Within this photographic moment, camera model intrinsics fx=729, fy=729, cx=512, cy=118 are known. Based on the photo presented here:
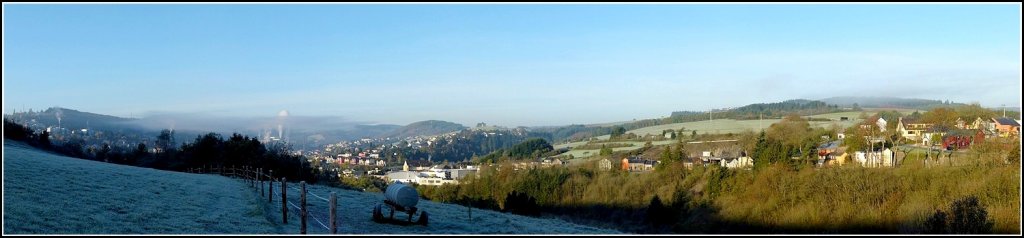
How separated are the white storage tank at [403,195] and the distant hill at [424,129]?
9871cm

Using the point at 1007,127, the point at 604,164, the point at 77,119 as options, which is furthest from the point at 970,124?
the point at 77,119

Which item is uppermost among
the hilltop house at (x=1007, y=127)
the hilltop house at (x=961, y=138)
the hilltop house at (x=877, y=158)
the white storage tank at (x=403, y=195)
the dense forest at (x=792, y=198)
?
the hilltop house at (x=1007, y=127)

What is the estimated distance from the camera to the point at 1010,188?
33.3 metres

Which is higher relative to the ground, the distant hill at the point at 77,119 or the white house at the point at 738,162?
the distant hill at the point at 77,119

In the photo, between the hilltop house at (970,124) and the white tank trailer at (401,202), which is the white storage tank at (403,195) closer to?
the white tank trailer at (401,202)

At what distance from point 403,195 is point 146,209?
571 centimetres

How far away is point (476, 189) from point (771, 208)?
3035 cm

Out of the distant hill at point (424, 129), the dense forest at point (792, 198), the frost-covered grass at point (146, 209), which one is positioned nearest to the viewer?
the frost-covered grass at point (146, 209)

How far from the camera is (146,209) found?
16375 mm

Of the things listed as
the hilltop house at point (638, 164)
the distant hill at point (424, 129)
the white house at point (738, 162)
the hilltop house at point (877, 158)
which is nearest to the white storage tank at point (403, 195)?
the hilltop house at point (877, 158)

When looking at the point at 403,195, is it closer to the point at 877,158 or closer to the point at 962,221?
the point at 962,221

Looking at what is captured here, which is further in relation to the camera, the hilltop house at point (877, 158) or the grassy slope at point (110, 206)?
the hilltop house at point (877, 158)

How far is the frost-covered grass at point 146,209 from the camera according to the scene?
1332 cm

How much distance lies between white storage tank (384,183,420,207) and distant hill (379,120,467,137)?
324 feet
